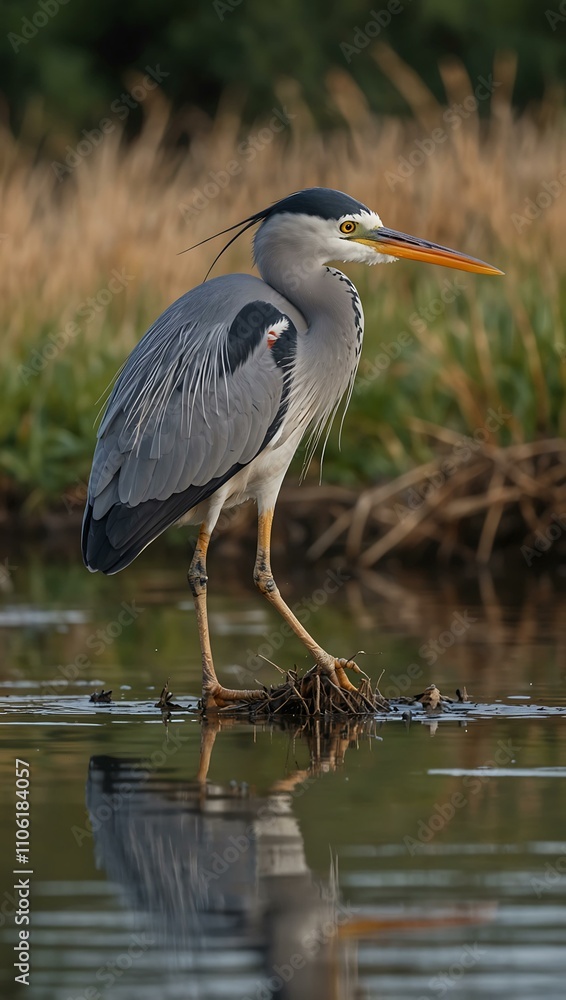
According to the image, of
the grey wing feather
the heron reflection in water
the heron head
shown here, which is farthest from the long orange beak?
the heron reflection in water

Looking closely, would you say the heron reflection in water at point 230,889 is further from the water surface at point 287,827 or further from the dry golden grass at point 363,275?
the dry golden grass at point 363,275

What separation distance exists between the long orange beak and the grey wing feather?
46cm

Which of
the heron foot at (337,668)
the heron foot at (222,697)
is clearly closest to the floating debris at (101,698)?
the heron foot at (222,697)

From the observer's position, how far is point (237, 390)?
294 inches

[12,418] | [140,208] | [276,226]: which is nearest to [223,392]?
[276,226]

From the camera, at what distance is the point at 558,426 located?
1190cm

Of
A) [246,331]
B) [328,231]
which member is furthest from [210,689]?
[328,231]

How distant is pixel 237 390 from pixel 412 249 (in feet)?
3.12

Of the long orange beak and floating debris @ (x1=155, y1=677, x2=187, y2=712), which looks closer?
floating debris @ (x1=155, y1=677, x2=187, y2=712)

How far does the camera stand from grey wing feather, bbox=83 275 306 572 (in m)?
7.20

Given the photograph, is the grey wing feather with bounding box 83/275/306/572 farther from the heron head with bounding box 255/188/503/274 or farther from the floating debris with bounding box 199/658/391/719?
the floating debris with bounding box 199/658/391/719

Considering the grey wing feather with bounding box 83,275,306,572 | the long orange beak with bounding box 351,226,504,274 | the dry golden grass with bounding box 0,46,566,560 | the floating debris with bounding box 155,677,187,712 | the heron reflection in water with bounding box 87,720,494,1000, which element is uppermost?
the dry golden grass with bounding box 0,46,566,560

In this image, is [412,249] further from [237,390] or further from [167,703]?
[167,703]

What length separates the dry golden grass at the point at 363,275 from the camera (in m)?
12.3
